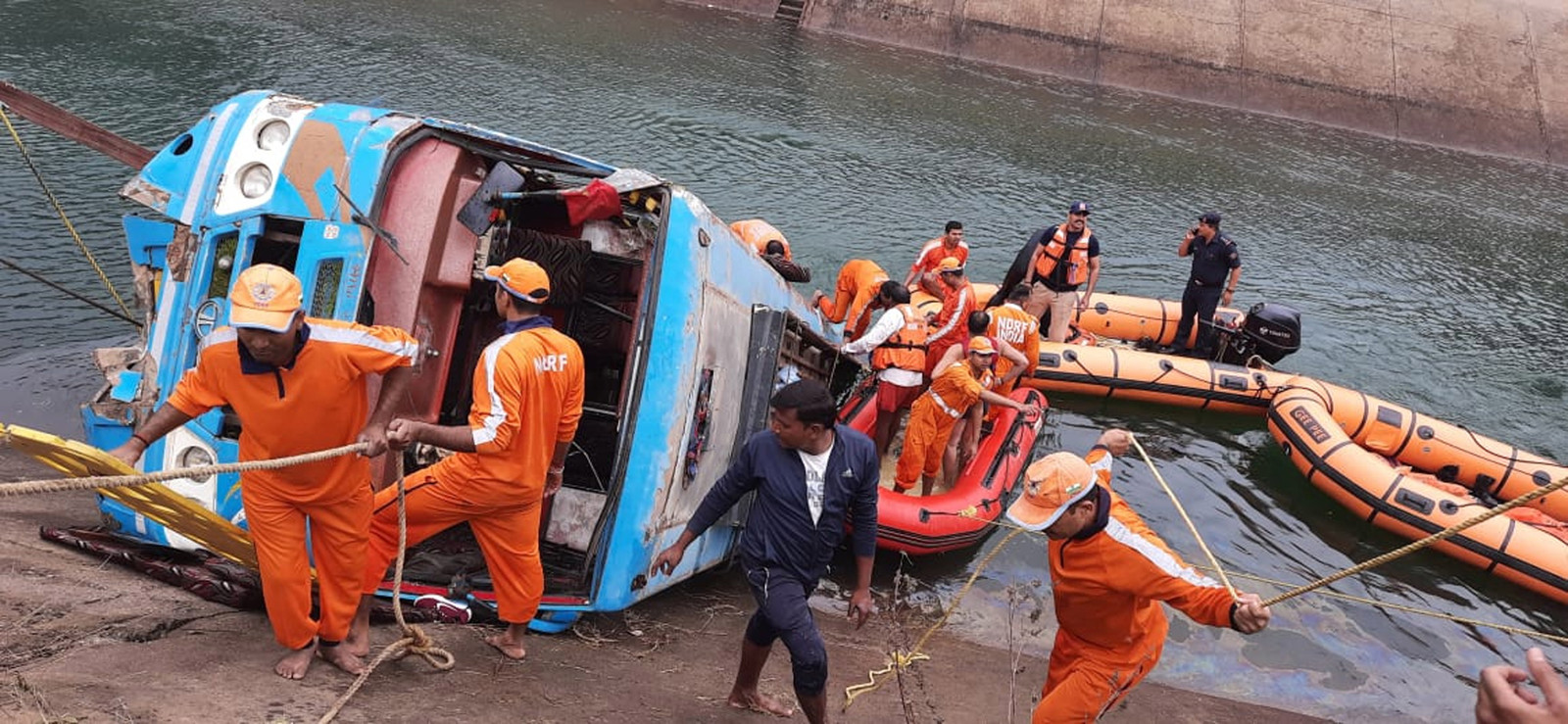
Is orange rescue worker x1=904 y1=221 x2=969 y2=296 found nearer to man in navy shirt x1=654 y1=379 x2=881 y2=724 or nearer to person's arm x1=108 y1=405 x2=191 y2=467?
man in navy shirt x1=654 y1=379 x2=881 y2=724

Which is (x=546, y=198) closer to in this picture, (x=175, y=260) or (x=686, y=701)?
(x=175, y=260)

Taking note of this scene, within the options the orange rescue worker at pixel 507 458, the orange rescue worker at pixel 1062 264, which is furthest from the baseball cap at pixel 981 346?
the orange rescue worker at pixel 507 458

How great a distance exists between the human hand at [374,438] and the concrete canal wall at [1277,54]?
23.6 meters

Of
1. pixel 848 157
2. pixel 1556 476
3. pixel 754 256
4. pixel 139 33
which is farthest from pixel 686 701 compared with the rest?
pixel 139 33

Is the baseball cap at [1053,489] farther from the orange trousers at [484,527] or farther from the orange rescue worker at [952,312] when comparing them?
the orange rescue worker at [952,312]

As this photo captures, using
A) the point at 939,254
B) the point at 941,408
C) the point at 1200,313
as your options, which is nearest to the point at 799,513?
the point at 941,408

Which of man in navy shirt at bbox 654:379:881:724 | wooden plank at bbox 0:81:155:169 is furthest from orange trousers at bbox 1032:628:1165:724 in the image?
wooden plank at bbox 0:81:155:169

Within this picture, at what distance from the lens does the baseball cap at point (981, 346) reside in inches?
292

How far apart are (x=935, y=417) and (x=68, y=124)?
17.9 ft

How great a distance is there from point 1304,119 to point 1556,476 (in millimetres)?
18268

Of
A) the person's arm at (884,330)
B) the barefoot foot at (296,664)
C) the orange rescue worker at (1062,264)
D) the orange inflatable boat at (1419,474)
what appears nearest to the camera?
the barefoot foot at (296,664)

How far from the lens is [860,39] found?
1022 inches

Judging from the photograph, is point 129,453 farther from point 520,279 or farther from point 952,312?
point 952,312

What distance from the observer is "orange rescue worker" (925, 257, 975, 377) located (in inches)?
306
